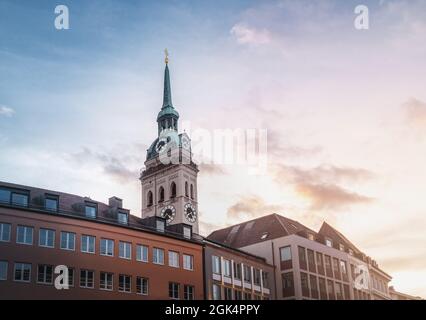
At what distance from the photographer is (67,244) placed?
61312 mm

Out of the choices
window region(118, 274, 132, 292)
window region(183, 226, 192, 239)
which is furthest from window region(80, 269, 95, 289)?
window region(183, 226, 192, 239)

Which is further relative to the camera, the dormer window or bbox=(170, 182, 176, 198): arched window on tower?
bbox=(170, 182, 176, 198): arched window on tower

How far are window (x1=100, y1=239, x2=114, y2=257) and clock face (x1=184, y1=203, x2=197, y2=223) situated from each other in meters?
61.8

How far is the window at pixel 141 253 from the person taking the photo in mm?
67356

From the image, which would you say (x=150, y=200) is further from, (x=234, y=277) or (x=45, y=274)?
(x=45, y=274)

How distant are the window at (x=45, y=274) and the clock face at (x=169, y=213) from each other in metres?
69.6

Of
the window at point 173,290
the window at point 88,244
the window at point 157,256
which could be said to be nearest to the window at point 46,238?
the window at point 88,244

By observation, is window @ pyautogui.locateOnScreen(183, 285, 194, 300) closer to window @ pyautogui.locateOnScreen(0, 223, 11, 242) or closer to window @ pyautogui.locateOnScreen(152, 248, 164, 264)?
window @ pyautogui.locateOnScreen(152, 248, 164, 264)

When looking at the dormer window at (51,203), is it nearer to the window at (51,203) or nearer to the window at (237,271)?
the window at (51,203)

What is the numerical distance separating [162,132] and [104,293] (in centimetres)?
8488

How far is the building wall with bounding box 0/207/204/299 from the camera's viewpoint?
187 ft

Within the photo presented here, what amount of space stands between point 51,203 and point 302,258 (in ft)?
130
